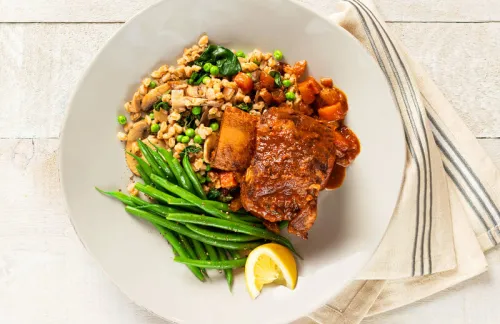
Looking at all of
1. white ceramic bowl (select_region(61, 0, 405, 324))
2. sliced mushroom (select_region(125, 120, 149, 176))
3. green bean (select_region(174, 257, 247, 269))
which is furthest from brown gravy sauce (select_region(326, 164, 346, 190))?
sliced mushroom (select_region(125, 120, 149, 176))

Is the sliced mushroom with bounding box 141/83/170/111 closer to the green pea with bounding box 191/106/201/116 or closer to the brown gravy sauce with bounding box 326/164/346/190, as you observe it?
the green pea with bounding box 191/106/201/116

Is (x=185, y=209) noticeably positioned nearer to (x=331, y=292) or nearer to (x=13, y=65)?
(x=331, y=292)

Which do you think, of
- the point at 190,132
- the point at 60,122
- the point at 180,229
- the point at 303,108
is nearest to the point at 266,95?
the point at 303,108

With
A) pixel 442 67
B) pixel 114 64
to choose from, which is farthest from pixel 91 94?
pixel 442 67

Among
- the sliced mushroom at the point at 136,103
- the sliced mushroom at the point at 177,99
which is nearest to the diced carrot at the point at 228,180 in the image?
the sliced mushroom at the point at 177,99

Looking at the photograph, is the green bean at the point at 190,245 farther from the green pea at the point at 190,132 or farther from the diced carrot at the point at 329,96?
the diced carrot at the point at 329,96

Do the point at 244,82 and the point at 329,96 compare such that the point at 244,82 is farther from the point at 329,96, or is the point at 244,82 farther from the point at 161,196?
the point at 161,196
